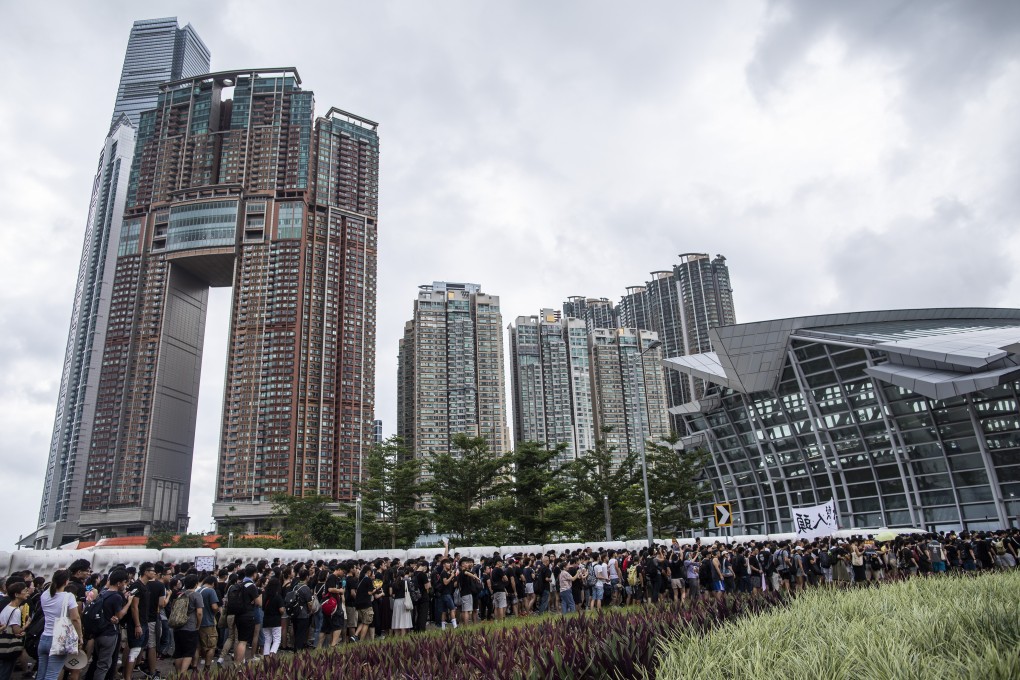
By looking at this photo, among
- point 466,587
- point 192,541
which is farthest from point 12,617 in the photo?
point 192,541

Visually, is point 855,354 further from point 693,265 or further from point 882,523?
point 693,265

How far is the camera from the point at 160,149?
324ft

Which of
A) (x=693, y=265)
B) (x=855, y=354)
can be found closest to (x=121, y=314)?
(x=693, y=265)

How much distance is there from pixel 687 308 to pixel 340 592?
292 feet

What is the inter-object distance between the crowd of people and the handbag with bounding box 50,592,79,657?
0.13ft

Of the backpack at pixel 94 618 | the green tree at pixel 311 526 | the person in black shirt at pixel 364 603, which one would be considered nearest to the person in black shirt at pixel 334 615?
the person in black shirt at pixel 364 603

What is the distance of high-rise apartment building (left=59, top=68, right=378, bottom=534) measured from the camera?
3164 inches

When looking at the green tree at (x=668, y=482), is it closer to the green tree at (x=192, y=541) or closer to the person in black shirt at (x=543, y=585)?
the person in black shirt at (x=543, y=585)

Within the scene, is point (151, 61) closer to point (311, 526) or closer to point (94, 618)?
point (311, 526)

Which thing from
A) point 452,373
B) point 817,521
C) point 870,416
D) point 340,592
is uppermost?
point 452,373

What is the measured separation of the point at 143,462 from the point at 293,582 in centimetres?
9204

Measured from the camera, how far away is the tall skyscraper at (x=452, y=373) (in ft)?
289

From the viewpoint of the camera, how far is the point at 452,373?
294 ft

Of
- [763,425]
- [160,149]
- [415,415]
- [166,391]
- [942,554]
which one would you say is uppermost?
[160,149]
